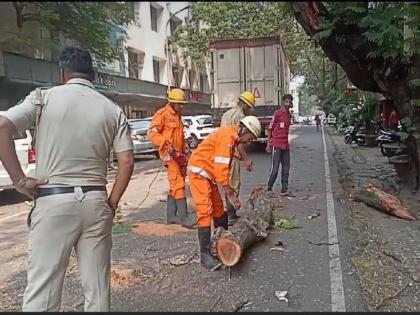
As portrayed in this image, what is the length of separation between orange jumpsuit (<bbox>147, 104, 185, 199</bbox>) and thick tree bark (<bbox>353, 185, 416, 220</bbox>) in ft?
10.3

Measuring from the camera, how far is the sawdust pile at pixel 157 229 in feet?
21.5

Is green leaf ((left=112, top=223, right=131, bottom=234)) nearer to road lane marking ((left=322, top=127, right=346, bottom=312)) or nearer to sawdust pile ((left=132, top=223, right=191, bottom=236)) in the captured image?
sawdust pile ((left=132, top=223, right=191, bottom=236))

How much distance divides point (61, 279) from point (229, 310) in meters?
1.52

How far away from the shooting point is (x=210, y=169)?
4.91 metres

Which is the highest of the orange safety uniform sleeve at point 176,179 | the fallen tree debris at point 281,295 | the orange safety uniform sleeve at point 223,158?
the orange safety uniform sleeve at point 223,158

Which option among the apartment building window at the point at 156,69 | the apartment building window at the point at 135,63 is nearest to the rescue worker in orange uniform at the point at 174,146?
the apartment building window at the point at 135,63

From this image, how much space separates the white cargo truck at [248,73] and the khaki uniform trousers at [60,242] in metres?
12.9

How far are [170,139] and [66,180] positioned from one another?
3890 millimetres

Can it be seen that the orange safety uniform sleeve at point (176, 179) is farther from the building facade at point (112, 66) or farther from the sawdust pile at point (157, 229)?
the building facade at point (112, 66)

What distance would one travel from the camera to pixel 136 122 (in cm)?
1788

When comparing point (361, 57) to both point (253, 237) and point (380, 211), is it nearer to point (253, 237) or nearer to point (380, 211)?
point (380, 211)

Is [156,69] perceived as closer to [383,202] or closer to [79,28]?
[79,28]

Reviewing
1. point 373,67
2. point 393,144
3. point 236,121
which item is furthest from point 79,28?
point 393,144

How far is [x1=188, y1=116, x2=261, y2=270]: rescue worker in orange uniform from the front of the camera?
476cm
